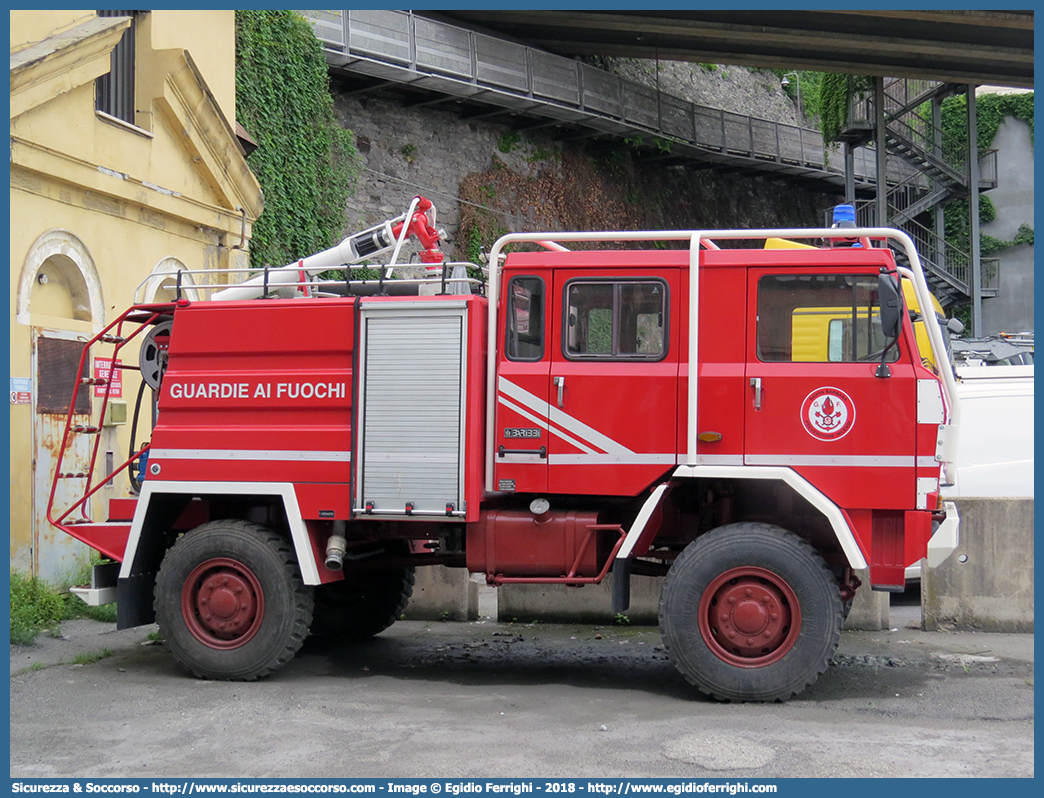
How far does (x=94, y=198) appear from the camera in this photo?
36.6ft

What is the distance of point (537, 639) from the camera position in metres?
9.70

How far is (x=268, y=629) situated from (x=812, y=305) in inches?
178

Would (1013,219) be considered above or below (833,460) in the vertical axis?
above

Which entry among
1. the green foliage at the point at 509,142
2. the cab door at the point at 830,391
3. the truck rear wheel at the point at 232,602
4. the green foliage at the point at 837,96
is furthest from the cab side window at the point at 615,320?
the green foliage at the point at 837,96

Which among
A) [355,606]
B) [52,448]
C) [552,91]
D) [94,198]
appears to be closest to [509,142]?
[552,91]

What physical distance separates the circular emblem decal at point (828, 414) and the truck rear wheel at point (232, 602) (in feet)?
12.7

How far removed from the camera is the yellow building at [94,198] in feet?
32.8

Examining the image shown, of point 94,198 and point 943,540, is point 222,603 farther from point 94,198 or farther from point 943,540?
point 94,198

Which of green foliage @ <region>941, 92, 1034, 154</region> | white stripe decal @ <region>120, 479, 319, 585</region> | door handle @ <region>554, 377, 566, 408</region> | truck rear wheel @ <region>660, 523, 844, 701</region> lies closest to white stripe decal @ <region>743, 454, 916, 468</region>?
truck rear wheel @ <region>660, 523, 844, 701</region>

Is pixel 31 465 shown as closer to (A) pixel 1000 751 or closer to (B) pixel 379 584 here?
(B) pixel 379 584

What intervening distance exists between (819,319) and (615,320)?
1.38m

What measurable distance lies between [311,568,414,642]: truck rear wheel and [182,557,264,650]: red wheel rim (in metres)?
1.57

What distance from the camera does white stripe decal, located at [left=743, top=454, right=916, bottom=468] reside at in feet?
23.0

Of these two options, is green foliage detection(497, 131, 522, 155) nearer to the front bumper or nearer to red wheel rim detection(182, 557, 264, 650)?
red wheel rim detection(182, 557, 264, 650)
